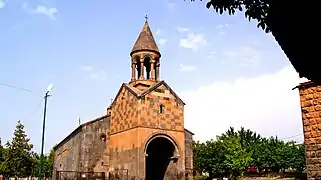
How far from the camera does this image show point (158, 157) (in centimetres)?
2706

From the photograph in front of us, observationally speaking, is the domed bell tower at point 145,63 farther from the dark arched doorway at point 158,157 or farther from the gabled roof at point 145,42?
the dark arched doorway at point 158,157

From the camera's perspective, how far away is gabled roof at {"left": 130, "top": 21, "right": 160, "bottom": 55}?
2758 cm

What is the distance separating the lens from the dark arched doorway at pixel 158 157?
26.1m

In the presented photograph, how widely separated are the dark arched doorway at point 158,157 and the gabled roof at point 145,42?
285 inches

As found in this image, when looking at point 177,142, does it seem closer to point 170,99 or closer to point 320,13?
point 170,99

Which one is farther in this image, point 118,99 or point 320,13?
point 118,99

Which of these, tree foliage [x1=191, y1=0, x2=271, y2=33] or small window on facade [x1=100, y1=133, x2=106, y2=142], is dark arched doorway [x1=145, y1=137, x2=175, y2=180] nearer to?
small window on facade [x1=100, y1=133, x2=106, y2=142]

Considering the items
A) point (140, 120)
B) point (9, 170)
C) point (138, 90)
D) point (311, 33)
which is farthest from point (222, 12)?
point (9, 170)

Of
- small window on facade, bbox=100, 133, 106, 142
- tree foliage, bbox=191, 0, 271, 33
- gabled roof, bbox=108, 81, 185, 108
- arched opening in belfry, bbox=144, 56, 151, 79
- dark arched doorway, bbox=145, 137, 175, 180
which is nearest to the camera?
tree foliage, bbox=191, 0, 271, 33

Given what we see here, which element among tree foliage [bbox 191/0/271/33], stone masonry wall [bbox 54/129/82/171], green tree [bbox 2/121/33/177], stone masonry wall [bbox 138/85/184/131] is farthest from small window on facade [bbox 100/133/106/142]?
tree foliage [bbox 191/0/271/33]

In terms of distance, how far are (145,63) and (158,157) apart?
7.38 meters

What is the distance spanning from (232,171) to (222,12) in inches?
1622

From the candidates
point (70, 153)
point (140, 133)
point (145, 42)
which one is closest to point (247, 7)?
point (140, 133)

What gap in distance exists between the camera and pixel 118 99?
1070 inches
